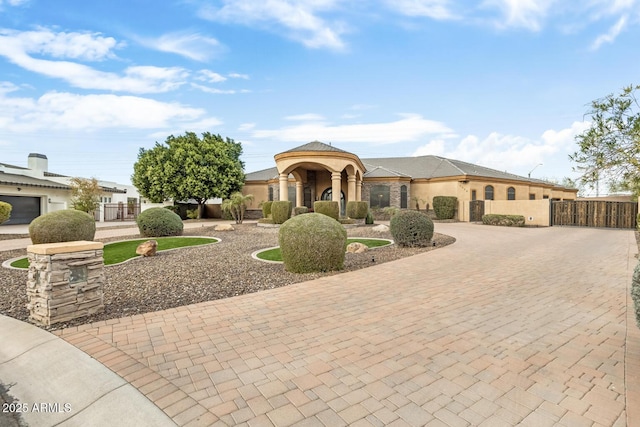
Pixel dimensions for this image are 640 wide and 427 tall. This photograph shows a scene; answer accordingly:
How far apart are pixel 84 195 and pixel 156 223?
1533cm

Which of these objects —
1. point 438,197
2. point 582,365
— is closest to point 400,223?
point 582,365

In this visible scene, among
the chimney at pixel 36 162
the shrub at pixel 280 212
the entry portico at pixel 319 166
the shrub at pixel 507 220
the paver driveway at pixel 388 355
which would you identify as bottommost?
the paver driveway at pixel 388 355

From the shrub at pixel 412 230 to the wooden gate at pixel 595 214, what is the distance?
17118 millimetres

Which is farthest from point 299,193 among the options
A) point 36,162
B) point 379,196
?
point 36,162

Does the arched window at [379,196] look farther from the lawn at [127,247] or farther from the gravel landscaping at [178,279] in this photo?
the gravel landscaping at [178,279]

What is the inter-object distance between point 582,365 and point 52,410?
4.81 metres

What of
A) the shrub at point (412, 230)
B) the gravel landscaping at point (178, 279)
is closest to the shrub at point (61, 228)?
the gravel landscaping at point (178, 279)

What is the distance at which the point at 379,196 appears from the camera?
2955 cm

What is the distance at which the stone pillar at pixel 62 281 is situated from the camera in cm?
425

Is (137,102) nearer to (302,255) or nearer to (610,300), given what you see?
(302,255)

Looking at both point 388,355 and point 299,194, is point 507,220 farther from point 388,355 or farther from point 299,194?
point 388,355

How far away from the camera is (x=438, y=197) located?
27.4m

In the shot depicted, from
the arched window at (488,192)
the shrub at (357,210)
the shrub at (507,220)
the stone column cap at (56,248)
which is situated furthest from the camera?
the arched window at (488,192)

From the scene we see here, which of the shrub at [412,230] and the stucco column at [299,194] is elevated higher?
the stucco column at [299,194]
